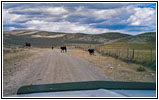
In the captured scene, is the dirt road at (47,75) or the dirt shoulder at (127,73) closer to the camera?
the dirt road at (47,75)

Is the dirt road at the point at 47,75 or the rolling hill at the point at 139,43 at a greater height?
the dirt road at the point at 47,75

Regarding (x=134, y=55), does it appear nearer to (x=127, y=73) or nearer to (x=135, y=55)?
(x=135, y=55)

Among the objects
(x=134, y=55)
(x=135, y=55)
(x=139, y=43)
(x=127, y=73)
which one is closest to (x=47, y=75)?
(x=127, y=73)

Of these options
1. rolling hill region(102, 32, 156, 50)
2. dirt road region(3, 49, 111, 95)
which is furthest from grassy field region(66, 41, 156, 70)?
rolling hill region(102, 32, 156, 50)

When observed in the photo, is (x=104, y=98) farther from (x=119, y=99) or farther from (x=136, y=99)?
(x=136, y=99)

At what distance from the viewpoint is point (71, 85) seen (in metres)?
5.50

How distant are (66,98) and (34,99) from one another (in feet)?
1.58

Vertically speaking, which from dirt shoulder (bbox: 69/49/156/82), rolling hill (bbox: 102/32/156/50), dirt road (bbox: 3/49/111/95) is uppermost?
dirt road (bbox: 3/49/111/95)

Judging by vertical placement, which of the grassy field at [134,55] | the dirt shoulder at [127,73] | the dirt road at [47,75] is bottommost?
the grassy field at [134,55]

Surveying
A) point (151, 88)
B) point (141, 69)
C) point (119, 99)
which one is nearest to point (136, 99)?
point (119, 99)

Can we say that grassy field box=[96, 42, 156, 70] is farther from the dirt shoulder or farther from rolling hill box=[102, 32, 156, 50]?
rolling hill box=[102, 32, 156, 50]

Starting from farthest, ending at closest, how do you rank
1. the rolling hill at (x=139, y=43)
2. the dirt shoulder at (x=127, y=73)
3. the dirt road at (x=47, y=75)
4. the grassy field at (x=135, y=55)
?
1. the rolling hill at (x=139, y=43)
2. the grassy field at (x=135, y=55)
3. the dirt shoulder at (x=127, y=73)
4. the dirt road at (x=47, y=75)

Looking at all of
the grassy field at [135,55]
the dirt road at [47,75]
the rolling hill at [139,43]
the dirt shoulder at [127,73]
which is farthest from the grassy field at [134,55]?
the rolling hill at [139,43]

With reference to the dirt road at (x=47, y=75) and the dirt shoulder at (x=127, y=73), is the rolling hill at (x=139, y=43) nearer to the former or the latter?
the dirt shoulder at (x=127, y=73)
